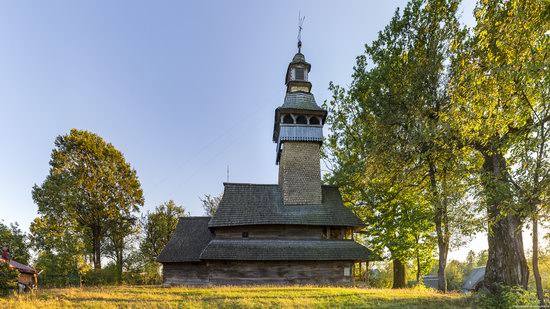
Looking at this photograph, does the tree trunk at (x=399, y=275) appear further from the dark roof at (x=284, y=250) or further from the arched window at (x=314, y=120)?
the arched window at (x=314, y=120)

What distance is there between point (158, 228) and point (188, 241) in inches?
610

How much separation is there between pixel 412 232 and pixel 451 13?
13.8 metres

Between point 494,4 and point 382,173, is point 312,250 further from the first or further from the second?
point 494,4

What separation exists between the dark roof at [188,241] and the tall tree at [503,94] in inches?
674

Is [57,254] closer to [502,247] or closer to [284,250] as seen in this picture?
[284,250]

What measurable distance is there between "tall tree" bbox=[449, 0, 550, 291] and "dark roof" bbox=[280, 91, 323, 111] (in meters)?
12.2

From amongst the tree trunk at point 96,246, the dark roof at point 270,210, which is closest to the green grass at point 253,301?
the dark roof at point 270,210

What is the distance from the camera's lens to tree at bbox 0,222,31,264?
27344mm

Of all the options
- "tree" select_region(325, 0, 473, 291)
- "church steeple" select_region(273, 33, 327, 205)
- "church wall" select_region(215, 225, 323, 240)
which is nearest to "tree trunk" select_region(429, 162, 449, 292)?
"tree" select_region(325, 0, 473, 291)

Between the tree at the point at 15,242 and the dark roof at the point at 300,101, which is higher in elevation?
the dark roof at the point at 300,101

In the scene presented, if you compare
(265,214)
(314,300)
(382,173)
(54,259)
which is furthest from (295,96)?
(54,259)

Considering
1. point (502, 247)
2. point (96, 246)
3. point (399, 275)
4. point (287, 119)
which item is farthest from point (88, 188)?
point (502, 247)

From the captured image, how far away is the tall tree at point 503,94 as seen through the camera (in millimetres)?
6781

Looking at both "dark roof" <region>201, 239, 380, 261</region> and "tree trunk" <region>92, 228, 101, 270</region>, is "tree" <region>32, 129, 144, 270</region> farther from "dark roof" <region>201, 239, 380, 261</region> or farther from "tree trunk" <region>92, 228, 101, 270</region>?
"dark roof" <region>201, 239, 380, 261</region>
